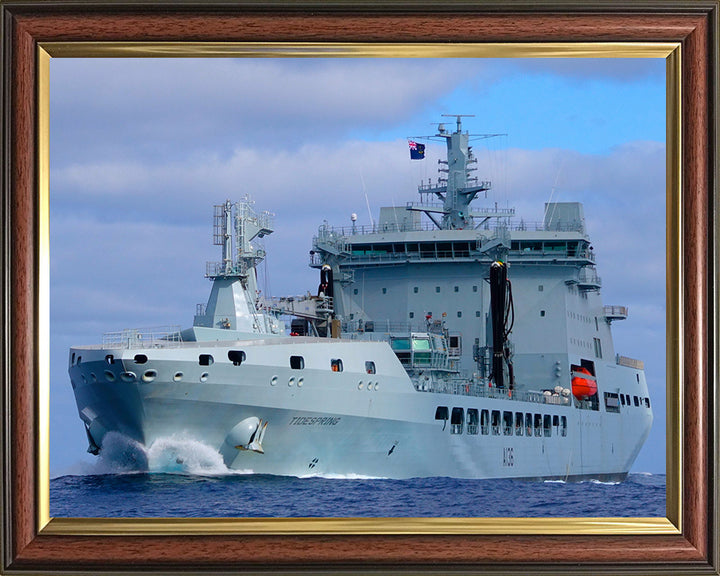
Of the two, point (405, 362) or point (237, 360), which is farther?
point (405, 362)

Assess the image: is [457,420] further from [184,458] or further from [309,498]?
[184,458]

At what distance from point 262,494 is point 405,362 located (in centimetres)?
1002

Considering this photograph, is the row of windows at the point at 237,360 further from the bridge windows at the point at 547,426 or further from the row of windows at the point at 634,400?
the row of windows at the point at 634,400

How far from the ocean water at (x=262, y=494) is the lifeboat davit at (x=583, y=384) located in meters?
10.0

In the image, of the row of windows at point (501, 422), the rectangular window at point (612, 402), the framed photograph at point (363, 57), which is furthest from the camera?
the rectangular window at point (612, 402)

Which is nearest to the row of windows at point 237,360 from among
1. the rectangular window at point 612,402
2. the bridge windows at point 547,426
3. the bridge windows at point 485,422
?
the bridge windows at point 485,422

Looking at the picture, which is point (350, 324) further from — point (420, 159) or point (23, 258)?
point (23, 258)

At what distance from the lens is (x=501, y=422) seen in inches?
1287

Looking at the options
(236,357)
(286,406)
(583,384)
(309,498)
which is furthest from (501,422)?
(309,498)

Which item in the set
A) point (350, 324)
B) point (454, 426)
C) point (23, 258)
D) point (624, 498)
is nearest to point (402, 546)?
point (23, 258)

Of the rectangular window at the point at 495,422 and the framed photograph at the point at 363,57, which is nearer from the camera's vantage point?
the framed photograph at the point at 363,57

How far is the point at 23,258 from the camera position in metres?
9.08

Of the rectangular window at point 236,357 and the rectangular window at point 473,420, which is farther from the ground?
the rectangular window at point 236,357

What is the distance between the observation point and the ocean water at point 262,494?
1938 cm
